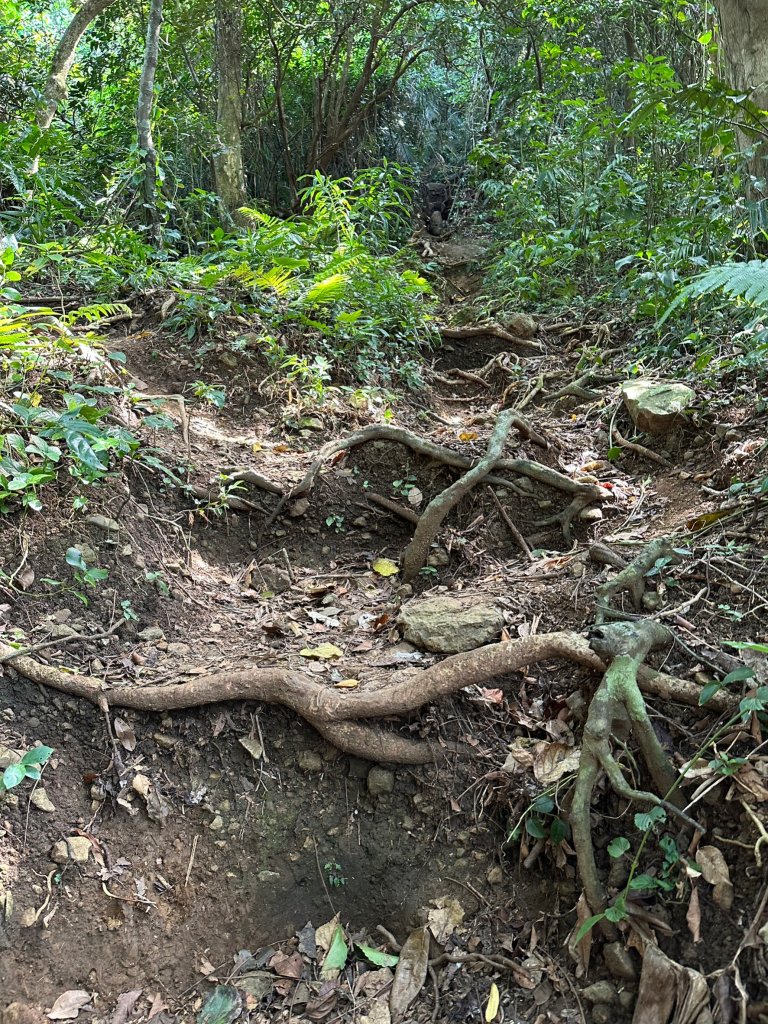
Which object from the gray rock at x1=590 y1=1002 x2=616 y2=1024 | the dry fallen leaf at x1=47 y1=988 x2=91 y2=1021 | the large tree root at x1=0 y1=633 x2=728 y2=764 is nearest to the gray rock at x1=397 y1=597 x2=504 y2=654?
the large tree root at x1=0 y1=633 x2=728 y2=764

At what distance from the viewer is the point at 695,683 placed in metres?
2.57

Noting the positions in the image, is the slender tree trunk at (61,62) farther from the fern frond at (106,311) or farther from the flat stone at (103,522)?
the flat stone at (103,522)

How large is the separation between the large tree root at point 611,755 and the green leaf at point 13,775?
5.91ft

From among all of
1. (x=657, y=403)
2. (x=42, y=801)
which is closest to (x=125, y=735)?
(x=42, y=801)

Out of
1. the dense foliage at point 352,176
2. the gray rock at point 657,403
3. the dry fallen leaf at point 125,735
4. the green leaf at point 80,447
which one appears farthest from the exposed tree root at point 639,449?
the dry fallen leaf at point 125,735

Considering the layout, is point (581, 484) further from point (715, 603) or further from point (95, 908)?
point (95, 908)

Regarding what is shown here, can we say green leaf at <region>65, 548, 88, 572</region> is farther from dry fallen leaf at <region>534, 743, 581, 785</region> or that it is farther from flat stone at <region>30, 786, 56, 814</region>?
dry fallen leaf at <region>534, 743, 581, 785</region>

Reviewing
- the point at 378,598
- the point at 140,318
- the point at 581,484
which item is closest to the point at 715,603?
the point at 581,484

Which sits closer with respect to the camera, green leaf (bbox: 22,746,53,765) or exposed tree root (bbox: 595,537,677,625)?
green leaf (bbox: 22,746,53,765)

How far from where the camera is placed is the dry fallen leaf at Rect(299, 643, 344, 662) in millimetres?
3283

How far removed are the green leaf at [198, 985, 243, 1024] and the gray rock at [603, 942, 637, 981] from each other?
1243 millimetres

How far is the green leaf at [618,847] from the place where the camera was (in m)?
2.30

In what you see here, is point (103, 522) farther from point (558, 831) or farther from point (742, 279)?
point (742, 279)

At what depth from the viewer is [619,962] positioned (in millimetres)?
2201
